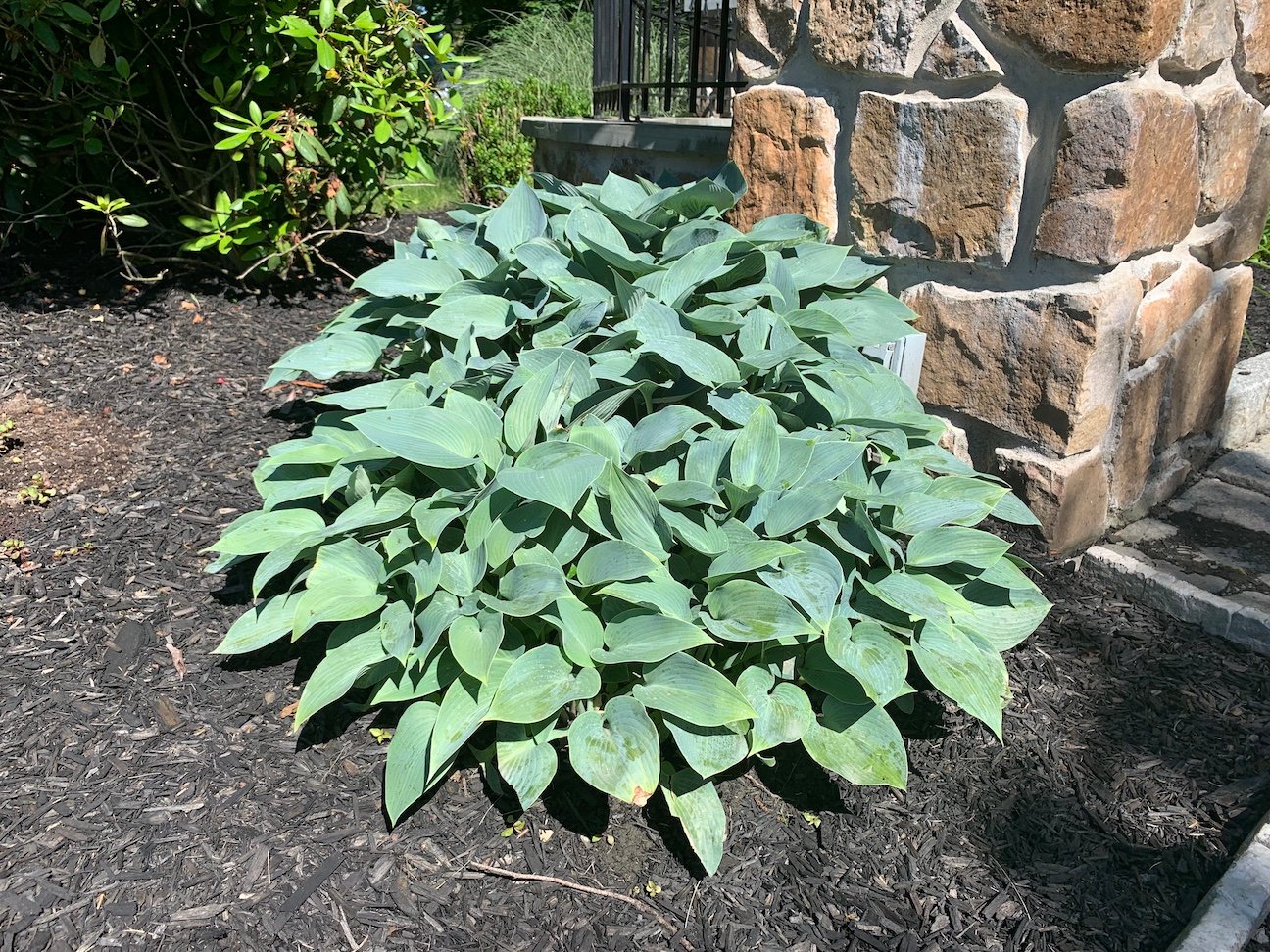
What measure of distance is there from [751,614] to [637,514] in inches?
10.8

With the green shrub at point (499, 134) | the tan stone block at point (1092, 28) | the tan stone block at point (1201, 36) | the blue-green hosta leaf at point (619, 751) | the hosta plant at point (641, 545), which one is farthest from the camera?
the green shrub at point (499, 134)

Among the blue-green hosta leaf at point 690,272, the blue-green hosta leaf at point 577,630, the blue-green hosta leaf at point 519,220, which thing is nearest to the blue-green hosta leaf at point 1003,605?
the blue-green hosta leaf at point 577,630

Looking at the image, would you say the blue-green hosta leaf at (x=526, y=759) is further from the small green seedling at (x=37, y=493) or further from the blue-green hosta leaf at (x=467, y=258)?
the small green seedling at (x=37, y=493)

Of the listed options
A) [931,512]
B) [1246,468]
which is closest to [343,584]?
[931,512]

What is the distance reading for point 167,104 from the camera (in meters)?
3.75

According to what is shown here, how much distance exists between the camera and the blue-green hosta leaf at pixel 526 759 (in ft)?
4.92

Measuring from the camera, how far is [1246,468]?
2.81m

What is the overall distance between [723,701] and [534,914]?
485 mm

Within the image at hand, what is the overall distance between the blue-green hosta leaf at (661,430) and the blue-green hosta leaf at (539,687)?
420mm

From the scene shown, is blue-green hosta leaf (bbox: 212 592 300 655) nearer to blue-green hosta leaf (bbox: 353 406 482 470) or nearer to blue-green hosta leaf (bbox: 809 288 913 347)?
blue-green hosta leaf (bbox: 353 406 482 470)

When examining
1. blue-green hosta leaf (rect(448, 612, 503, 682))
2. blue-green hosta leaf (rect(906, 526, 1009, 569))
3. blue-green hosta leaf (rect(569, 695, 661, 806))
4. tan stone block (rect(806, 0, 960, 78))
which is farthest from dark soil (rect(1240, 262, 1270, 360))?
blue-green hosta leaf (rect(448, 612, 503, 682))

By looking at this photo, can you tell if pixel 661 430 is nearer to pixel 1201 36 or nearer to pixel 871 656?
pixel 871 656

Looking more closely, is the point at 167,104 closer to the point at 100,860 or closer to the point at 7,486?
the point at 7,486

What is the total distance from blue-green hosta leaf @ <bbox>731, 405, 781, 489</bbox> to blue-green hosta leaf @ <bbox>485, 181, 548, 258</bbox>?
855 millimetres
